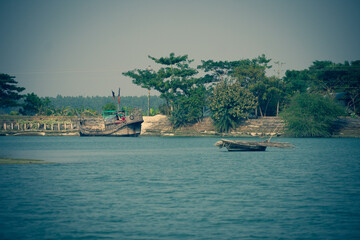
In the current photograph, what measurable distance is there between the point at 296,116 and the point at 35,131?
6065cm

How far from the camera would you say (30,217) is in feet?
58.6

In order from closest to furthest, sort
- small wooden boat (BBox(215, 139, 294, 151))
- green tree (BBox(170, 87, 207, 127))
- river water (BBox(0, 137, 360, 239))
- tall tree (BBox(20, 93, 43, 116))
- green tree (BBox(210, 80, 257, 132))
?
river water (BBox(0, 137, 360, 239)) → small wooden boat (BBox(215, 139, 294, 151)) → green tree (BBox(210, 80, 257, 132)) → green tree (BBox(170, 87, 207, 127)) → tall tree (BBox(20, 93, 43, 116))

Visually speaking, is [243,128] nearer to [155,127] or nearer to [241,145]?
[155,127]

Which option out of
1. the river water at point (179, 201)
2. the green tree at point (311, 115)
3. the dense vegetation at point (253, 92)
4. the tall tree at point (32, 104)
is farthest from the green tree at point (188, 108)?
the river water at point (179, 201)

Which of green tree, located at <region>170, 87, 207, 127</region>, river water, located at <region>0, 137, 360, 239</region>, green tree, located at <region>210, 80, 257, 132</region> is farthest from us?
green tree, located at <region>170, 87, 207, 127</region>

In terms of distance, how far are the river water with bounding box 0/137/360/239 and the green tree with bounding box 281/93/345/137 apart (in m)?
42.7

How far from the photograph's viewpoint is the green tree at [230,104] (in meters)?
85.2

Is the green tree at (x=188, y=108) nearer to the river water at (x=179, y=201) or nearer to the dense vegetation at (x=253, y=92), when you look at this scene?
the dense vegetation at (x=253, y=92)

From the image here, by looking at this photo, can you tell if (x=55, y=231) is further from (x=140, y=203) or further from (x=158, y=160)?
(x=158, y=160)

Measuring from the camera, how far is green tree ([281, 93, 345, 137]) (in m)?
77.8

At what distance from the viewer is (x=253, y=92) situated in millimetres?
89875

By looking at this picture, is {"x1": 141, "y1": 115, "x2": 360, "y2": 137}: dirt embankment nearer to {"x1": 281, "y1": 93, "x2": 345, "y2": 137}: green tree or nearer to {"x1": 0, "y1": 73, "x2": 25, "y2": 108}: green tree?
{"x1": 281, "y1": 93, "x2": 345, "y2": 137}: green tree

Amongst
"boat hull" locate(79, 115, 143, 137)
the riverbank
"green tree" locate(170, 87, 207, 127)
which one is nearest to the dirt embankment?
the riverbank

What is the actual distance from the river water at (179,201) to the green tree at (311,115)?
140ft
